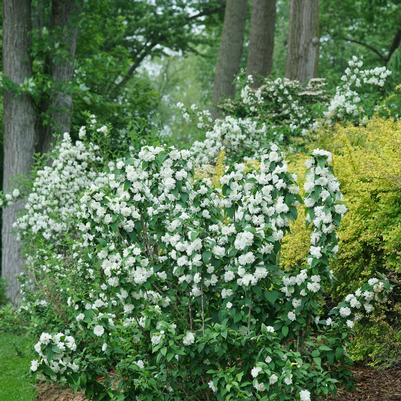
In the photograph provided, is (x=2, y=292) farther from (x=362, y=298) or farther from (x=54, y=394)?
(x=362, y=298)

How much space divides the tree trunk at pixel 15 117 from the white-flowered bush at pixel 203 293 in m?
7.28

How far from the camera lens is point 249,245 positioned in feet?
14.7

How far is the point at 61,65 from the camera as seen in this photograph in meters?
12.5

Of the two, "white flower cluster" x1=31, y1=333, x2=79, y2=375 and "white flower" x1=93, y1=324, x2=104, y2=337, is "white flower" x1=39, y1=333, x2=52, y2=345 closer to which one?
"white flower cluster" x1=31, y1=333, x2=79, y2=375

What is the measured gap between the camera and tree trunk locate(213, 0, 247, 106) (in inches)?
618

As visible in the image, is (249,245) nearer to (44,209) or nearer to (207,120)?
(44,209)

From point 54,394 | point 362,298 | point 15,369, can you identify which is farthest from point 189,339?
point 15,369

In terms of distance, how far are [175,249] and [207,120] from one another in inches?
251

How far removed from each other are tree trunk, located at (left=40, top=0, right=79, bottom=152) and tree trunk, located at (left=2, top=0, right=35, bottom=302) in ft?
1.13

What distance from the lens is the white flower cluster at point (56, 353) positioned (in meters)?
4.42

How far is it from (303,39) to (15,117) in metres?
4.40

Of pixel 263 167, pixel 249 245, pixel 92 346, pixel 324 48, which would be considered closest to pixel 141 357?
pixel 92 346

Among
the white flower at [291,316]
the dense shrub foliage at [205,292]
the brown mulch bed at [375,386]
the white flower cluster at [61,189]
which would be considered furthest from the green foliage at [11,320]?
the white flower at [291,316]

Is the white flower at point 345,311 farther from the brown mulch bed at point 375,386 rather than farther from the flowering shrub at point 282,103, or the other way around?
the flowering shrub at point 282,103
